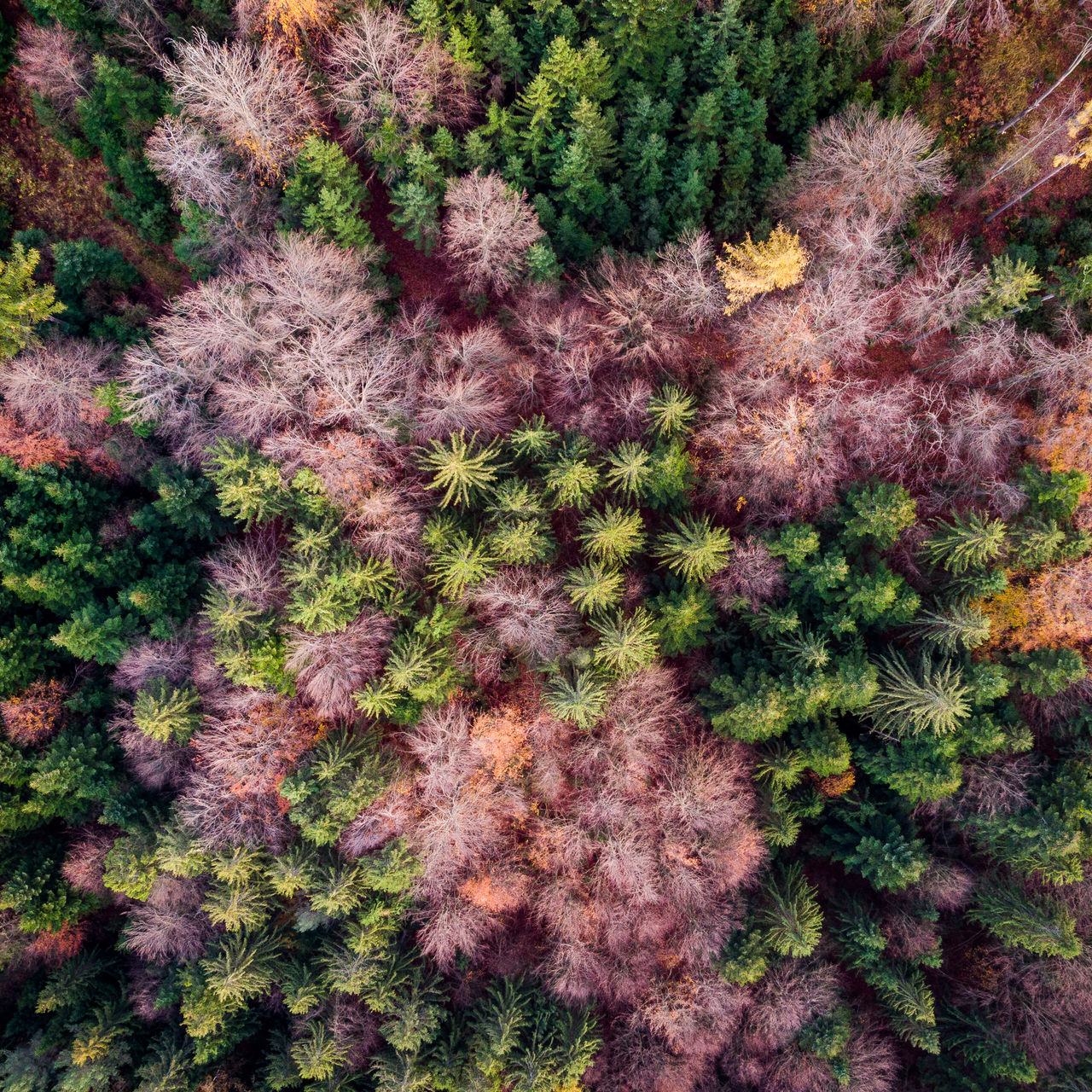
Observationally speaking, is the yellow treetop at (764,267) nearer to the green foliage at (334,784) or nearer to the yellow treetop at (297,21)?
the yellow treetop at (297,21)

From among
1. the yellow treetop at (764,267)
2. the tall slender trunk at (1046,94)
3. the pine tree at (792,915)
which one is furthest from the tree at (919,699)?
the tall slender trunk at (1046,94)

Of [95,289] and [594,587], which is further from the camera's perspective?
[95,289]

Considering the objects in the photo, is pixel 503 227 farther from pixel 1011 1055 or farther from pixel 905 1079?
pixel 905 1079

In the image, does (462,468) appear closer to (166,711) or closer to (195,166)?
(166,711)

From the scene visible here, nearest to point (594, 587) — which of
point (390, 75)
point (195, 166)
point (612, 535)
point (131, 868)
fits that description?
point (612, 535)

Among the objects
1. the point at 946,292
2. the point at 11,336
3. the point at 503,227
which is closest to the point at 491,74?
the point at 503,227

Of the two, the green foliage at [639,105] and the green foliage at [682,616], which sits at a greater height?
the green foliage at [639,105]

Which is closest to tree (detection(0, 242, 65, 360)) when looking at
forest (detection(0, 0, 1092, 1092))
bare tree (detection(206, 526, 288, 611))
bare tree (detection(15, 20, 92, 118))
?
forest (detection(0, 0, 1092, 1092))
